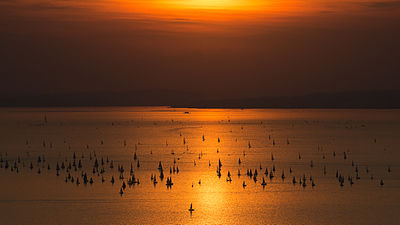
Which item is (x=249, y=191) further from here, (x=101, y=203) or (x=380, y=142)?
(x=380, y=142)

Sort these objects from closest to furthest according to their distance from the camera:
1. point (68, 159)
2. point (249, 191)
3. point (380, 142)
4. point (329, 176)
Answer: point (249, 191)
point (329, 176)
point (68, 159)
point (380, 142)

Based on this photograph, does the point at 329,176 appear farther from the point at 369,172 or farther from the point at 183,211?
the point at 183,211

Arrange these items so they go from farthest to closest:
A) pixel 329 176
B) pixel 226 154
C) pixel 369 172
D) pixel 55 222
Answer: pixel 226 154 < pixel 369 172 < pixel 329 176 < pixel 55 222

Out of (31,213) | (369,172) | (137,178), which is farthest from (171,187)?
(369,172)

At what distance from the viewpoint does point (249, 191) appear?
5162 centimetres

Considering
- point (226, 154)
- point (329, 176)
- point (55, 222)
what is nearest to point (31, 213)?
point (55, 222)

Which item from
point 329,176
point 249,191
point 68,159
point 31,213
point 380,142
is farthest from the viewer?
point 380,142

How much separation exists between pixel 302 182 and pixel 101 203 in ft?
62.7

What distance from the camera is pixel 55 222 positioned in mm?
40875

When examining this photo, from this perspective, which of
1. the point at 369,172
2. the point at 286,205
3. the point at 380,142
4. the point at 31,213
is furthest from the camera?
the point at 380,142

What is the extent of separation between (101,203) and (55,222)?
6.20 metres

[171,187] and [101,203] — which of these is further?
[171,187]

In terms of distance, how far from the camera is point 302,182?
5594 centimetres

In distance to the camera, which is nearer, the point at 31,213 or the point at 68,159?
the point at 31,213
